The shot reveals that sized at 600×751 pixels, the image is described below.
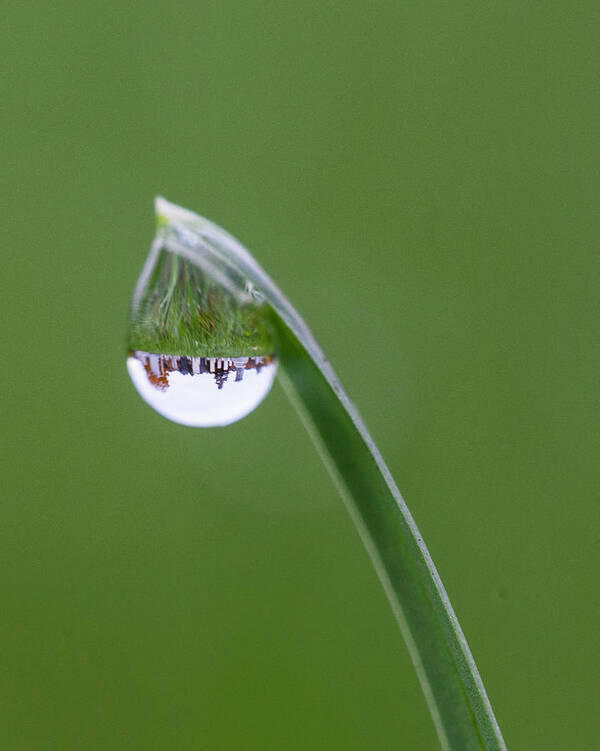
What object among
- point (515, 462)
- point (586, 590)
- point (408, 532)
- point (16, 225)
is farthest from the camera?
point (16, 225)

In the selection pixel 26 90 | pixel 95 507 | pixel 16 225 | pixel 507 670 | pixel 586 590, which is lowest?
pixel 507 670

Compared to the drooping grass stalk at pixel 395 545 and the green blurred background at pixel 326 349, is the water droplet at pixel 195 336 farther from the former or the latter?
the green blurred background at pixel 326 349

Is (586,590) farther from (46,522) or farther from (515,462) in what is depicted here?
(46,522)

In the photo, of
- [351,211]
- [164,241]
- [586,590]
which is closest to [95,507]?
[351,211]

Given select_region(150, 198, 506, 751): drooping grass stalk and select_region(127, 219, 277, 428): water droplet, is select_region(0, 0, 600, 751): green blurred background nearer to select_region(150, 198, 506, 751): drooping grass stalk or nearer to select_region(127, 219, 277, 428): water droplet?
select_region(127, 219, 277, 428): water droplet

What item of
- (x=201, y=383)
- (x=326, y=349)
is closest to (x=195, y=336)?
(x=201, y=383)

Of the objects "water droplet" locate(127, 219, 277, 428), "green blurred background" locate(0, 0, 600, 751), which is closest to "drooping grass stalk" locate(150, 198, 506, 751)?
"water droplet" locate(127, 219, 277, 428)
